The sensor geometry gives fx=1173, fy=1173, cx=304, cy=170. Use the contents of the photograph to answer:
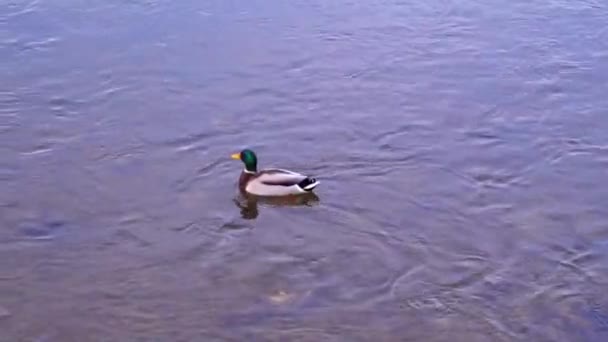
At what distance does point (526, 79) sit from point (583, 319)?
5.17 metres

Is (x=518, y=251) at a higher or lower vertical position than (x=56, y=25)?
lower

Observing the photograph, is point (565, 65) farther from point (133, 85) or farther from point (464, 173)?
point (133, 85)

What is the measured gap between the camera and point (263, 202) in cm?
1051

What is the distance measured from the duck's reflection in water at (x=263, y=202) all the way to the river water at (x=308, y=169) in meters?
0.02

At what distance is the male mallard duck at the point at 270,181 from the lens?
10.2 metres

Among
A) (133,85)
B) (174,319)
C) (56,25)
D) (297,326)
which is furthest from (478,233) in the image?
(56,25)

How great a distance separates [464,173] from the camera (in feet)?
35.3

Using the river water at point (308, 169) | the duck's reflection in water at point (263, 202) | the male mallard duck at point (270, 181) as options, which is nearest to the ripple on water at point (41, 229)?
the river water at point (308, 169)

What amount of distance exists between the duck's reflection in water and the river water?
2 cm

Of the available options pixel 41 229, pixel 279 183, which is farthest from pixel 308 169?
pixel 41 229

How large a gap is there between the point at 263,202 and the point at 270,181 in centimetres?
24

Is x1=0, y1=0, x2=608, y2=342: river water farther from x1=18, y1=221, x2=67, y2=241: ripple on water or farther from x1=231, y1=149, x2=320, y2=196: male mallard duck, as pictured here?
x1=231, y1=149, x2=320, y2=196: male mallard duck

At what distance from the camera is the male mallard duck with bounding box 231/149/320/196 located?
33.6ft

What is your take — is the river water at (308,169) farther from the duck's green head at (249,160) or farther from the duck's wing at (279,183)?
the duck's green head at (249,160)
